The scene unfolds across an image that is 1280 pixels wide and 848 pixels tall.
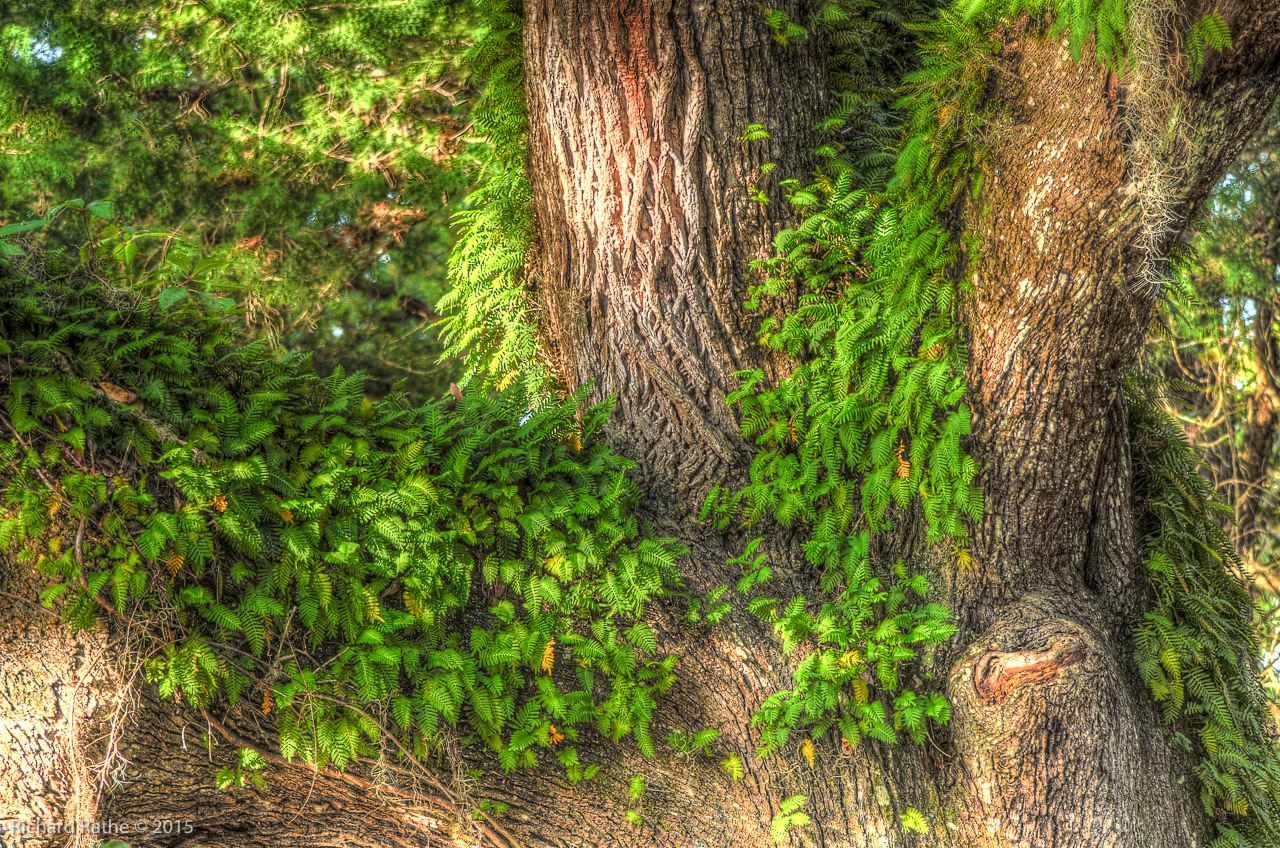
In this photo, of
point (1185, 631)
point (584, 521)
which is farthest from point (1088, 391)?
point (584, 521)

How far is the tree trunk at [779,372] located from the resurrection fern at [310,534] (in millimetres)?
224

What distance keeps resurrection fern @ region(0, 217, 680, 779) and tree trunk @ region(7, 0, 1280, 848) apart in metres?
0.22

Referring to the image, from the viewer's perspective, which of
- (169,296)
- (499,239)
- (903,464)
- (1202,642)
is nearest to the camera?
(169,296)

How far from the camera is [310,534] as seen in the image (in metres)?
3.01

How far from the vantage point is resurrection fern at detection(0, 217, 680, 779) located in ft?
9.03

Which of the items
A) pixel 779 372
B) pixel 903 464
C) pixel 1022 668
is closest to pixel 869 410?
pixel 903 464

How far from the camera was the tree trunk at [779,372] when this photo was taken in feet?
9.76

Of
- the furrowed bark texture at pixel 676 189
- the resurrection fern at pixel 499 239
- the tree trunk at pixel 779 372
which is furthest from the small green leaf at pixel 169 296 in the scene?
the resurrection fern at pixel 499 239

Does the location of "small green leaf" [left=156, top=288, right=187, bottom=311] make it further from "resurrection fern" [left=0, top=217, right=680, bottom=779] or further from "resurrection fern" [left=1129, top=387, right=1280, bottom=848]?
"resurrection fern" [left=1129, top=387, right=1280, bottom=848]

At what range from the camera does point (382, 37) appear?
6.78m

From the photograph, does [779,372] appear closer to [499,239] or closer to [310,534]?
[499,239]

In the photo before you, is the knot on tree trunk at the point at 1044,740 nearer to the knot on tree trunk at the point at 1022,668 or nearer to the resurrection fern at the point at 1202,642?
the knot on tree trunk at the point at 1022,668

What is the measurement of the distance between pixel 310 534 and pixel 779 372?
1986 millimetres

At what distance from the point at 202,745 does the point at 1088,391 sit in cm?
336
